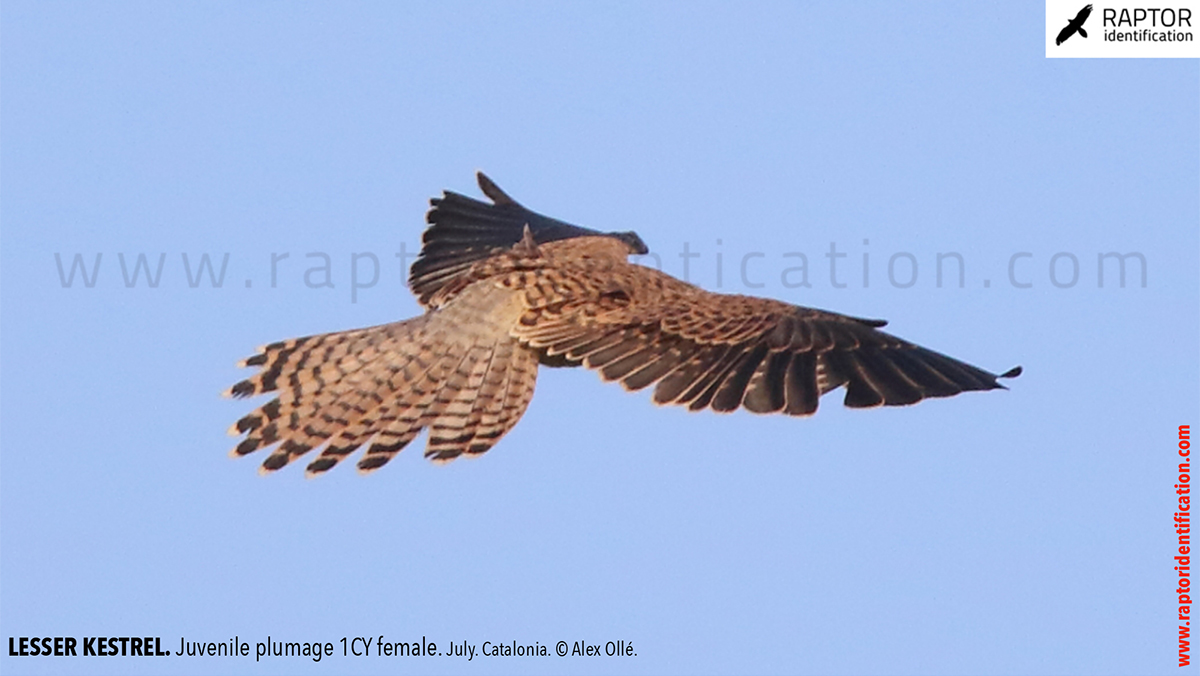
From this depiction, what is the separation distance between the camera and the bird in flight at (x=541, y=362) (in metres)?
7.89

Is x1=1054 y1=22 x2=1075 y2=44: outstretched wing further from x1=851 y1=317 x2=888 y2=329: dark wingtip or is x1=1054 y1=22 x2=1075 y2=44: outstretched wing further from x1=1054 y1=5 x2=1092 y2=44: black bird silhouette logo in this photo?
x1=851 y1=317 x2=888 y2=329: dark wingtip

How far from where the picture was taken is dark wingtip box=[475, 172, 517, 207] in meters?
11.0

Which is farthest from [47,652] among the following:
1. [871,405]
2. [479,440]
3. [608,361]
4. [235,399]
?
[871,405]

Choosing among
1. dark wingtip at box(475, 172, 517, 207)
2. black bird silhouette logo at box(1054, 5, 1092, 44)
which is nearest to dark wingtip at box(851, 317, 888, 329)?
black bird silhouette logo at box(1054, 5, 1092, 44)

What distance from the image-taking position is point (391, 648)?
721cm

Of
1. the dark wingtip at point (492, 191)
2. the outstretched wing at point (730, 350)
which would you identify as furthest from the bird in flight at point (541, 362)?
the dark wingtip at point (492, 191)

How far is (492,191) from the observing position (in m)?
11.0

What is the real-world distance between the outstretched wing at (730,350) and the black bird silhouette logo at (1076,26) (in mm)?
2340

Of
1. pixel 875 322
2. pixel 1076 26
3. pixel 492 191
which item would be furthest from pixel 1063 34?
pixel 492 191

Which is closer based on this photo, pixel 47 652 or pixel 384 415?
pixel 47 652

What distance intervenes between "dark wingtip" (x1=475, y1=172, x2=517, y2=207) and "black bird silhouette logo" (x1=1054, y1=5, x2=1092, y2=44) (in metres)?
3.84

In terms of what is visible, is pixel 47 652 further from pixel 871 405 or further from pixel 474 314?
pixel 871 405

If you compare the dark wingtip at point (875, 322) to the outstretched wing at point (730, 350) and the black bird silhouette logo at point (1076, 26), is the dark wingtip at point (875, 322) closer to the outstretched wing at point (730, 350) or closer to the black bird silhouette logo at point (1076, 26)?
the outstretched wing at point (730, 350)

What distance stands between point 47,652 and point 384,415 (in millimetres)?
1979
